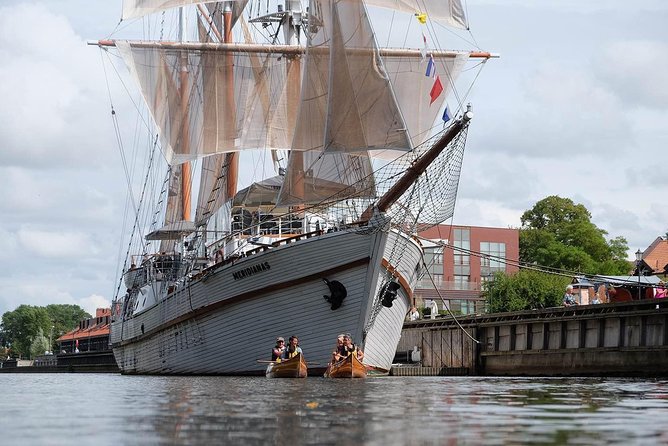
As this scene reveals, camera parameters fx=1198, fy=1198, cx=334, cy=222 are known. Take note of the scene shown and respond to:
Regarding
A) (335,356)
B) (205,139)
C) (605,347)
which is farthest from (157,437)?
(205,139)

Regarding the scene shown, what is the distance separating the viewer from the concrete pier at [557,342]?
1410 inches

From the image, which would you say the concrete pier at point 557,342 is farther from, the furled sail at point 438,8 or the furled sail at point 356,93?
the furled sail at point 438,8

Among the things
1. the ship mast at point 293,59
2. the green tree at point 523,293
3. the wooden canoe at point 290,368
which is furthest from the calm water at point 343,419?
the green tree at point 523,293

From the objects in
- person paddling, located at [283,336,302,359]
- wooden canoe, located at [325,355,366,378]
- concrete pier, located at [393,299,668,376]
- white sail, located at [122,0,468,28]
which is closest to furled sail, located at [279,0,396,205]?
person paddling, located at [283,336,302,359]

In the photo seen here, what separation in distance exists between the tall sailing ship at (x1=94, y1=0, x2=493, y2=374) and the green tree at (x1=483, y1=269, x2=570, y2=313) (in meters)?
30.0

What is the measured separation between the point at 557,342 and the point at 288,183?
11.4 m

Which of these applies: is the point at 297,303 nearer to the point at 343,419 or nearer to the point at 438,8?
the point at 438,8

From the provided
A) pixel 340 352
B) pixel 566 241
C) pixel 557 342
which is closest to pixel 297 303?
pixel 340 352

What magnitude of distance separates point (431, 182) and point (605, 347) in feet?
25.3

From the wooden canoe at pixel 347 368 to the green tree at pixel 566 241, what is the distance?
248ft

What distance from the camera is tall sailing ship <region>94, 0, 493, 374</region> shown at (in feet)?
130

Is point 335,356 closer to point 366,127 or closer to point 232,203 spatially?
point 366,127

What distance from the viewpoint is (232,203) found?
50.4 metres

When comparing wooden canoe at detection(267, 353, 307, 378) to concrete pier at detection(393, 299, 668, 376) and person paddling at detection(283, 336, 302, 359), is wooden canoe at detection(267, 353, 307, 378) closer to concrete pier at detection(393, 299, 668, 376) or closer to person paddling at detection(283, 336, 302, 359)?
person paddling at detection(283, 336, 302, 359)
